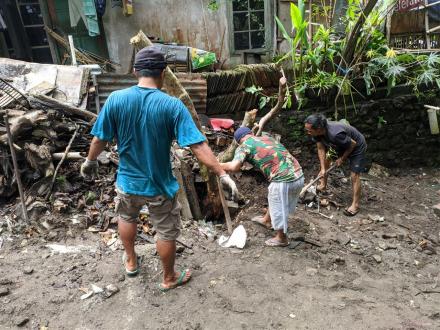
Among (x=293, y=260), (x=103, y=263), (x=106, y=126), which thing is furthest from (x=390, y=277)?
(x=106, y=126)

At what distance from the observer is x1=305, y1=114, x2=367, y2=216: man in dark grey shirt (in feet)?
15.9

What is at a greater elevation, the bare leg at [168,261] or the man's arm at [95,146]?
the man's arm at [95,146]

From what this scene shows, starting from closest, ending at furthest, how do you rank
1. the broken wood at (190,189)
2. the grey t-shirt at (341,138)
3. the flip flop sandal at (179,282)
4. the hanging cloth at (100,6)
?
the flip flop sandal at (179,282)
the broken wood at (190,189)
the grey t-shirt at (341,138)
the hanging cloth at (100,6)

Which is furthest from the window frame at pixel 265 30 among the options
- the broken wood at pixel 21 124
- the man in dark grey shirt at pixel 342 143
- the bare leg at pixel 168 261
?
the bare leg at pixel 168 261

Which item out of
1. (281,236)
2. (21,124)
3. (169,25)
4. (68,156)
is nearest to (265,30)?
(169,25)

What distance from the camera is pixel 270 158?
3.83 metres

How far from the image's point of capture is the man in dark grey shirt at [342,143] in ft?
15.9

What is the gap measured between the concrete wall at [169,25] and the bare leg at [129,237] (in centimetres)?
571

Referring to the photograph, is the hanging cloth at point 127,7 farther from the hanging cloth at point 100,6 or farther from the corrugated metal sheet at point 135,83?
the corrugated metal sheet at point 135,83

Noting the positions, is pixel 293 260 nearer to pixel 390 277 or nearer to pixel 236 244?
pixel 236 244

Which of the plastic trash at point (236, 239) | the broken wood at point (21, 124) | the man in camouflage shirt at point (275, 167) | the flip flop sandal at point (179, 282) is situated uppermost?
the broken wood at point (21, 124)

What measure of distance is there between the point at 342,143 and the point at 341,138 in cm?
9

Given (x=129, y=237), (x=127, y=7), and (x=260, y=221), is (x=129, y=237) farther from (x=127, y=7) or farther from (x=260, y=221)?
(x=127, y=7)

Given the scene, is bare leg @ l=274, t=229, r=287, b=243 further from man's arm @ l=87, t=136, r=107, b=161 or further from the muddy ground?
man's arm @ l=87, t=136, r=107, b=161
